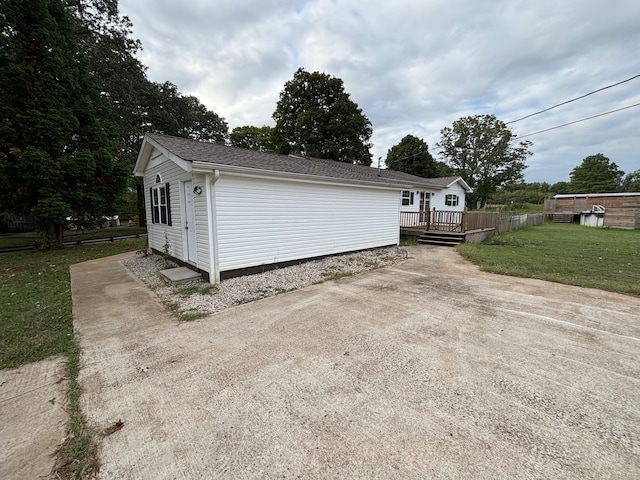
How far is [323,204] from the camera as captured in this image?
8.25 meters

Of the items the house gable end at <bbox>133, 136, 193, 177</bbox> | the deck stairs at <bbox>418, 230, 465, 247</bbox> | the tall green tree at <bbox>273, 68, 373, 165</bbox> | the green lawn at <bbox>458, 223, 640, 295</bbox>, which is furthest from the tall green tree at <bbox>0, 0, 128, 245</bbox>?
the tall green tree at <bbox>273, 68, 373, 165</bbox>

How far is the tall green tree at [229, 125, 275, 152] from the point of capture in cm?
3072

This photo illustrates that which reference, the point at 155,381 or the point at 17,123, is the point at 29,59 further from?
the point at 155,381

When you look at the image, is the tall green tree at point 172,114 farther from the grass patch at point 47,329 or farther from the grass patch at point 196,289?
the grass patch at point 196,289

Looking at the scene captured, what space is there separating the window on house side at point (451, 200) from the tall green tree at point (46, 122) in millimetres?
19669

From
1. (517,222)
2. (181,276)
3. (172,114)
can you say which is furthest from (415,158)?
(181,276)

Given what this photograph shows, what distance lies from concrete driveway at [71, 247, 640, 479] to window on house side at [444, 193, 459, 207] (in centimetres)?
1537

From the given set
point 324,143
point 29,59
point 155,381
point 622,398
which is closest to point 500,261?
point 622,398

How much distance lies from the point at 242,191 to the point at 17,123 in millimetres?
10300

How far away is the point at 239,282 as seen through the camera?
6.10 m

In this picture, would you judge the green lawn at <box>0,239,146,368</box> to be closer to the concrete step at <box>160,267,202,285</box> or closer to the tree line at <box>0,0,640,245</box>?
the concrete step at <box>160,267,202,285</box>

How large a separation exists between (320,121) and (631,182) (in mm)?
57741

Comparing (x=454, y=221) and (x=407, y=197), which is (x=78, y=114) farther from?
(x=454, y=221)

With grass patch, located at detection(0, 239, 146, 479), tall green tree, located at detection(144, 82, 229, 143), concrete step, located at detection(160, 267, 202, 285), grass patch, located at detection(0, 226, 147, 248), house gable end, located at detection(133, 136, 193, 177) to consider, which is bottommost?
grass patch, located at detection(0, 239, 146, 479)
